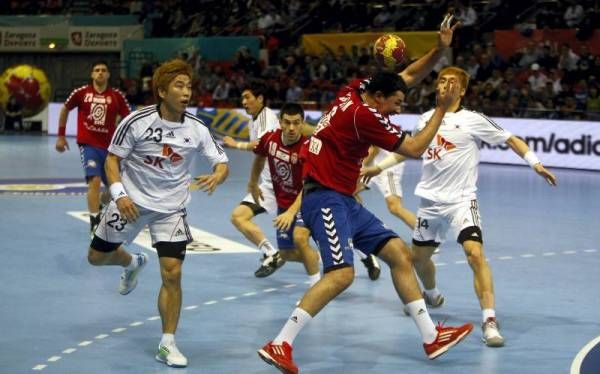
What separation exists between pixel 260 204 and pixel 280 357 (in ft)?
13.2

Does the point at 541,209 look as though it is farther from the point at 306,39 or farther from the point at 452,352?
the point at 306,39

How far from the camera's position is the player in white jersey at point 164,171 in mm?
7406

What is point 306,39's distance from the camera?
32.0m

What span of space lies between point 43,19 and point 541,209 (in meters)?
26.6

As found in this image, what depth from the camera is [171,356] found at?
7.19 meters

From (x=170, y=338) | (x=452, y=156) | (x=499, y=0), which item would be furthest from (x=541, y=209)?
(x=499, y=0)

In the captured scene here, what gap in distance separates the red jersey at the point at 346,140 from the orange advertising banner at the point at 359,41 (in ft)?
66.7

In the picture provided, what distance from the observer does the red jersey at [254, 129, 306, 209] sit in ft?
32.4

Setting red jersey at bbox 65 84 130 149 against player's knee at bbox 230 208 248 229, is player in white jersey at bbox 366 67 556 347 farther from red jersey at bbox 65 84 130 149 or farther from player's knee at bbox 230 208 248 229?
red jersey at bbox 65 84 130 149

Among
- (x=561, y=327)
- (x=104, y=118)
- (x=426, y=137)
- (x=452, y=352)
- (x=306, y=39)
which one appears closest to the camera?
(x=426, y=137)

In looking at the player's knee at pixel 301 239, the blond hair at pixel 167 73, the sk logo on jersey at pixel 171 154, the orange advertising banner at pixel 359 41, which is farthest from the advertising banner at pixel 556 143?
the blond hair at pixel 167 73

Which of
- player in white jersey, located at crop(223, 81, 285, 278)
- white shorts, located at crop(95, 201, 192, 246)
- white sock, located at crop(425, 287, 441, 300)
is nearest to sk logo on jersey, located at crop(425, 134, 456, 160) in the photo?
white sock, located at crop(425, 287, 441, 300)

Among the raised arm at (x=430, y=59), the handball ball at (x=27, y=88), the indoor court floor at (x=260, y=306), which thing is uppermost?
the raised arm at (x=430, y=59)

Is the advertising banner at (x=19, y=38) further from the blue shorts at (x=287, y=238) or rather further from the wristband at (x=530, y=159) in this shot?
the wristband at (x=530, y=159)
